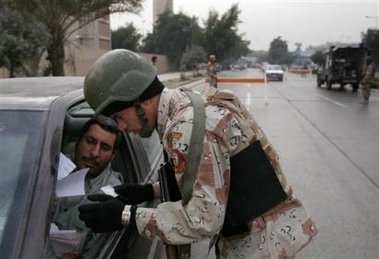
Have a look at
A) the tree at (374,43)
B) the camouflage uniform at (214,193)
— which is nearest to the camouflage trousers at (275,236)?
the camouflage uniform at (214,193)

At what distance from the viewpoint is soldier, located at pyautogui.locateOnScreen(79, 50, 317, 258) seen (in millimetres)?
1751

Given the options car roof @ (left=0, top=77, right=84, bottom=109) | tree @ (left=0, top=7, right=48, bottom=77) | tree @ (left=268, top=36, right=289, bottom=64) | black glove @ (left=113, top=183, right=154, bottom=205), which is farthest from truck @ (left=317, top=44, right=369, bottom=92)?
tree @ (left=268, top=36, right=289, bottom=64)

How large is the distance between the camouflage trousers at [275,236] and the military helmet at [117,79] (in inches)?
25.3

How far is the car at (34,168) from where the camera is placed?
5.57 ft

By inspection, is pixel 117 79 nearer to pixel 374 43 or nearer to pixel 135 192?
pixel 135 192

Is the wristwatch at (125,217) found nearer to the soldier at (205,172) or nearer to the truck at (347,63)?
the soldier at (205,172)

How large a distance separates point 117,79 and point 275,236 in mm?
817

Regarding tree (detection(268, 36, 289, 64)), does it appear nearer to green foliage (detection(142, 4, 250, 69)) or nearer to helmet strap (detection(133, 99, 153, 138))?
green foliage (detection(142, 4, 250, 69))

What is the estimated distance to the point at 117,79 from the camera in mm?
1849

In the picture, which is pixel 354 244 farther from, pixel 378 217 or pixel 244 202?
pixel 244 202

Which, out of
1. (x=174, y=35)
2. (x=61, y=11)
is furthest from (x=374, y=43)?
(x=174, y=35)

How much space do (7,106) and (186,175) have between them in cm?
88

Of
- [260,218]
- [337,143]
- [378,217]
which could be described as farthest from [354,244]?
[337,143]

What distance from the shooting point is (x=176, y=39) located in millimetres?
82188
